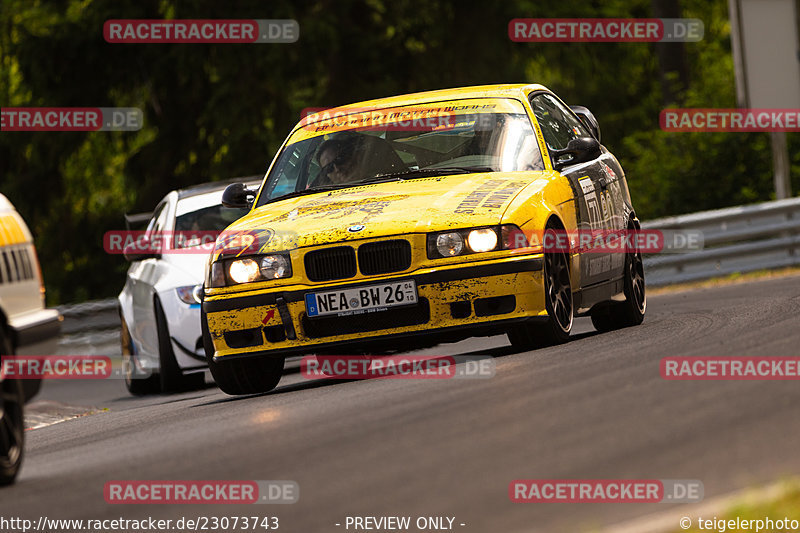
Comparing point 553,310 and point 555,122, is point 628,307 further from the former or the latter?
point 553,310

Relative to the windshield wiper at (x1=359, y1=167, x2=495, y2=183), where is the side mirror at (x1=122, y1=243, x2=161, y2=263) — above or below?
below

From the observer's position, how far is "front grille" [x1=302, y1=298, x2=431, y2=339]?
348 inches

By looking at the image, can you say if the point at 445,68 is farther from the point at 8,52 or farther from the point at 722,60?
the point at 722,60

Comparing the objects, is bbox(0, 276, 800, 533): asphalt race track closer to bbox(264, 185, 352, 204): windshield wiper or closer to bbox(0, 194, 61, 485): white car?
bbox(0, 194, 61, 485): white car

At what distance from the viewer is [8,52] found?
2573 centimetres

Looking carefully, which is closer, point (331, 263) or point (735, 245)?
point (331, 263)

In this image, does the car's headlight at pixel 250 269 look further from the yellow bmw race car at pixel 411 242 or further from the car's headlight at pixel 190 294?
the car's headlight at pixel 190 294

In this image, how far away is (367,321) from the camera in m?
8.88

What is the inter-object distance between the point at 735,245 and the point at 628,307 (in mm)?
7226

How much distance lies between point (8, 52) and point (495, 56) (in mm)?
8186

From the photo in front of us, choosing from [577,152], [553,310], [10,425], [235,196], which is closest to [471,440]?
[10,425]

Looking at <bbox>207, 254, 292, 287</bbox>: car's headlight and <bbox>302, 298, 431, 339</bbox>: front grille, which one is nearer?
<bbox>302, 298, 431, 339</bbox>: front grille

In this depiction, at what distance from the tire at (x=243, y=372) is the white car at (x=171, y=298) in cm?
240

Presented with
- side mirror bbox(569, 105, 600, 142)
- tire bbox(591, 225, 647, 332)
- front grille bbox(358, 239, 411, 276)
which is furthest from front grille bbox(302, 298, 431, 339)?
side mirror bbox(569, 105, 600, 142)
